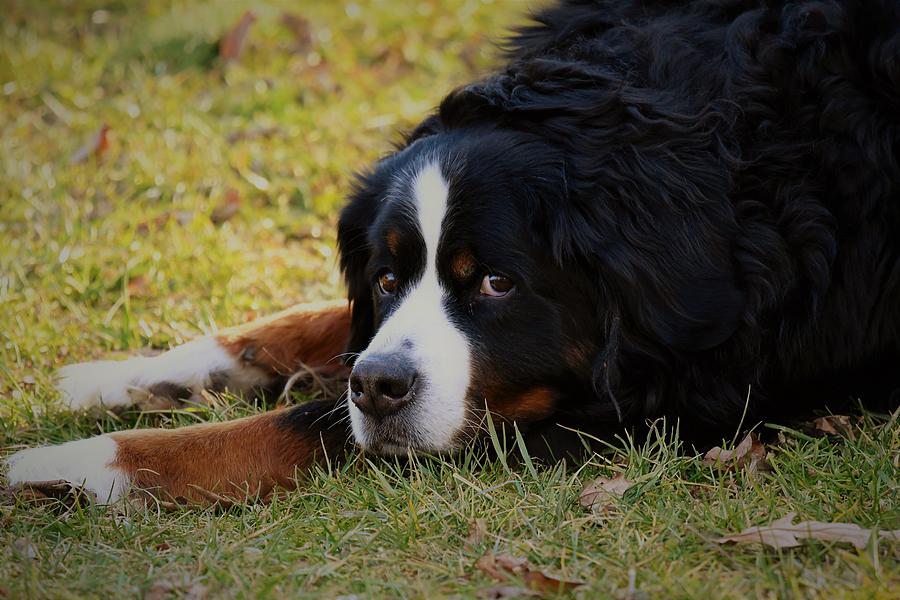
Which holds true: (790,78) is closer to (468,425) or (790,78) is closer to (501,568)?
(468,425)

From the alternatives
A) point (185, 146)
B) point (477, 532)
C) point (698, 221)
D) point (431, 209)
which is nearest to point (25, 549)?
point (477, 532)

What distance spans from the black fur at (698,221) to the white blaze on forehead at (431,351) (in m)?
0.07

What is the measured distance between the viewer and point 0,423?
3.46 meters

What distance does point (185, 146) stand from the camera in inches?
232

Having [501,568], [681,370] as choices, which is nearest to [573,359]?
[681,370]

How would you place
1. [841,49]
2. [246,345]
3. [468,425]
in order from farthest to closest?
[246,345] < [841,49] < [468,425]

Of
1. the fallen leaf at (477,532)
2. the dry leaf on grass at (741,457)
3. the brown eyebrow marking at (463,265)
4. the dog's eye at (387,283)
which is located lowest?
the dry leaf on grass at (741,457)

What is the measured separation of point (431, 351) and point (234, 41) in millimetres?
4794

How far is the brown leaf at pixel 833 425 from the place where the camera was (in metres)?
3.10

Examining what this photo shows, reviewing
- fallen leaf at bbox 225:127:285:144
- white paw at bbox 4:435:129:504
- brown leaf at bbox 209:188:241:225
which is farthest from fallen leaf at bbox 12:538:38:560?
fallen leaf at bbox 225:127:285:144

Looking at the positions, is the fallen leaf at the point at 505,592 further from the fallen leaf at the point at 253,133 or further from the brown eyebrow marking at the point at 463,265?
the fallen leaf at the point at 253,133

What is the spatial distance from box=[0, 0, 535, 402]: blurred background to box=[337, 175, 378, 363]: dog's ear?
475 millimetres

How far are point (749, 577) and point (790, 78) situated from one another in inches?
61.5

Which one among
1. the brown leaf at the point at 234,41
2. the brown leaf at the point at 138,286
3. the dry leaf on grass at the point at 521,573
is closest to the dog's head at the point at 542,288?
the dry leaf on grass at the point at 521,573
